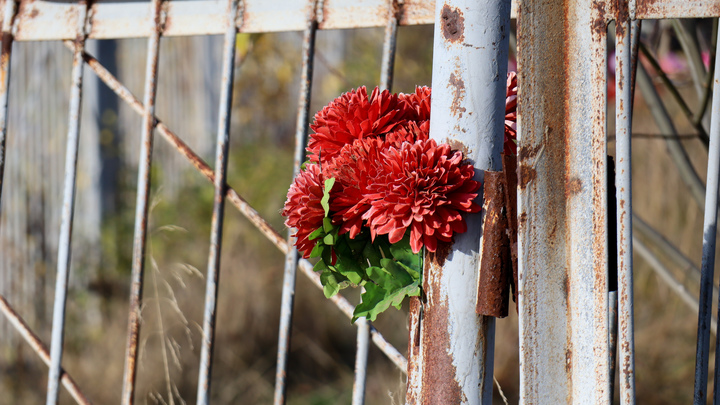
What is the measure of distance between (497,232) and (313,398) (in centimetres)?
270

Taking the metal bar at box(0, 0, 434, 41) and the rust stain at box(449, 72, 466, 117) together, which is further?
the metal bar at box(0, 0, 434, 41)

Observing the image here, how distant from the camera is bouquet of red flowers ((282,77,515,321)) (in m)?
0.70

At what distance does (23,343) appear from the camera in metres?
3.27

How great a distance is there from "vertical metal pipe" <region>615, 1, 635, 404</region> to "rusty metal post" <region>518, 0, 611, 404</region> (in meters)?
0.04

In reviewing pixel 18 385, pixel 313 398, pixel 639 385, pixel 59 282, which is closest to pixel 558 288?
pixel 59 282

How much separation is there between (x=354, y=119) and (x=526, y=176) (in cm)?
23

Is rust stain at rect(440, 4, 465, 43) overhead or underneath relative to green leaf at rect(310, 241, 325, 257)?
overhead

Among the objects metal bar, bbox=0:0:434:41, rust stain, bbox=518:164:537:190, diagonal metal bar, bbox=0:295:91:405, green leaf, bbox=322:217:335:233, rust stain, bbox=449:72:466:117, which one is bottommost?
diagonal metal bar, bbox=0:295:91:405

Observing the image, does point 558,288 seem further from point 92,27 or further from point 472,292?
point 92,27

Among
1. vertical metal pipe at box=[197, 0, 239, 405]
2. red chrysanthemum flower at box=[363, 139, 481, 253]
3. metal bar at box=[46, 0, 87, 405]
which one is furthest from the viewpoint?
metal bar at box=[46, 0, 87, 405]

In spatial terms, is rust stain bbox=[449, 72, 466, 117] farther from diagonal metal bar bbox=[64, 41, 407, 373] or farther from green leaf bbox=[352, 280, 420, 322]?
diagonal metal bar bbox=[64, 41, 407, 373]

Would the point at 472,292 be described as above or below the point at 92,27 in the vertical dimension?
below

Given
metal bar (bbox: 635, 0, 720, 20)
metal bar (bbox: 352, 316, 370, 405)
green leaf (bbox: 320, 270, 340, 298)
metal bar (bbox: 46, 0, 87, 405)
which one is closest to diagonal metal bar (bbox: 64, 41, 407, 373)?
metal bar (bbox: 352, 316, 370, 405)

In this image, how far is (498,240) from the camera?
727 millimetres
